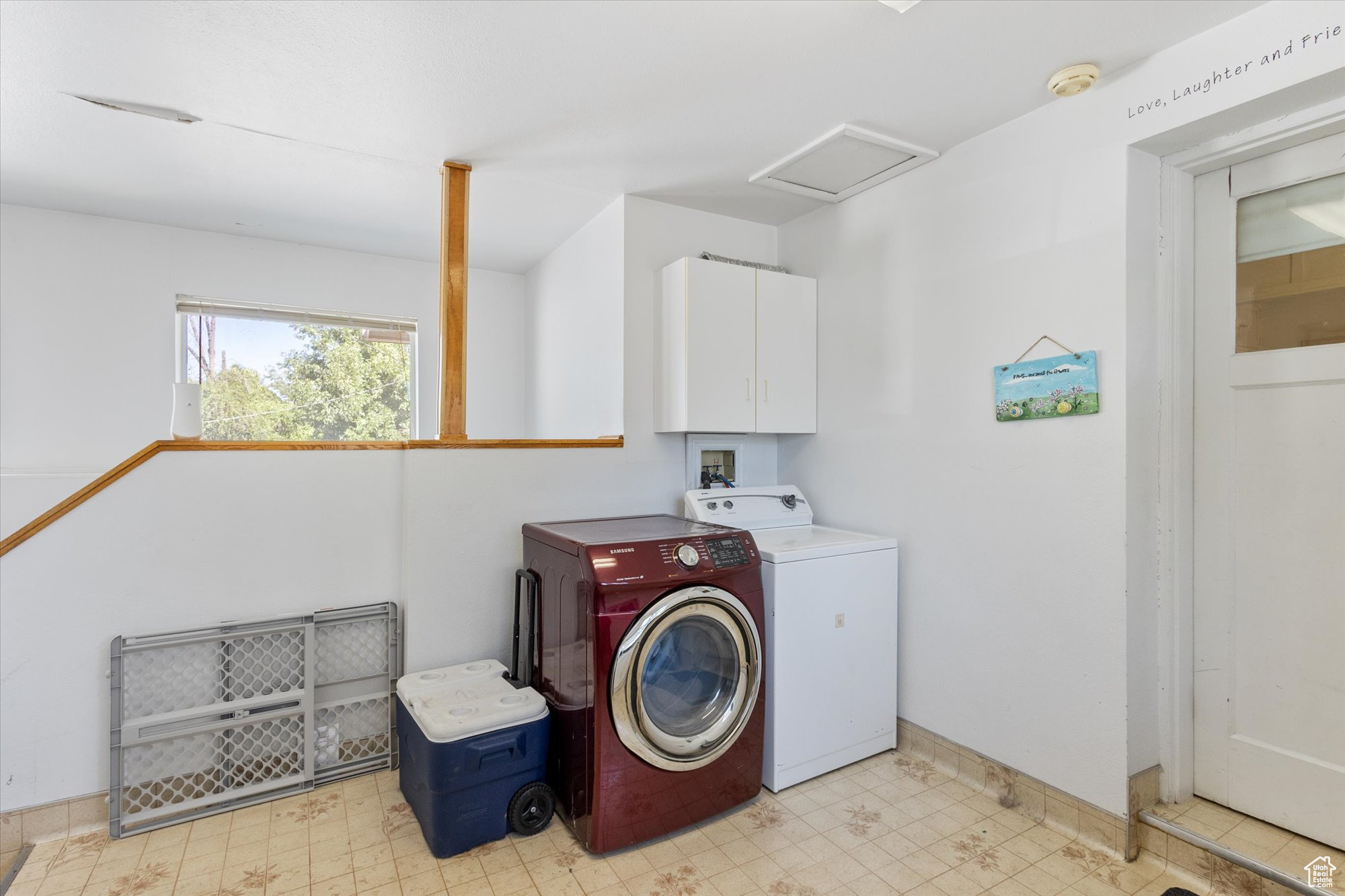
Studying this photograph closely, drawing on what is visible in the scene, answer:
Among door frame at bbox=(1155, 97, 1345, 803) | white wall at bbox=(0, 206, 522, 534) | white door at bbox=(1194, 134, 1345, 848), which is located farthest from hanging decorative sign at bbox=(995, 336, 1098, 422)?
white wall at bbox=(0, 206, 522, 534)

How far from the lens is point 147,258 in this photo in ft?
11.0

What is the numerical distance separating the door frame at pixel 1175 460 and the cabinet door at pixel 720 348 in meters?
1.49

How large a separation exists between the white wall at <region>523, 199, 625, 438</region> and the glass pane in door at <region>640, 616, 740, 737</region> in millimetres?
1155

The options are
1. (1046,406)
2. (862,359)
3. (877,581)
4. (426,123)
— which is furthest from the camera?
(862,359)

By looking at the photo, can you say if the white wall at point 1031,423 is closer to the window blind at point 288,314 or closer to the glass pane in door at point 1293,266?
the glass pane in door at point 1293,266

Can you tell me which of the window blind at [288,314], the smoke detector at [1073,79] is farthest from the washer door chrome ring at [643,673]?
the window blind at [288,314]

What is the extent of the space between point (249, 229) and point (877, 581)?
3602mm

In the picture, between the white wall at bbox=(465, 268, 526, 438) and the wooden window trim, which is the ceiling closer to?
the wooden window trim

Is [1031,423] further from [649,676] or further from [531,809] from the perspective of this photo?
[531,809]

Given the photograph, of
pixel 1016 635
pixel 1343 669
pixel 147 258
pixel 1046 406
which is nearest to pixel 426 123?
pixel 147 258

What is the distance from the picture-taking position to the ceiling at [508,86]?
5.71 ft

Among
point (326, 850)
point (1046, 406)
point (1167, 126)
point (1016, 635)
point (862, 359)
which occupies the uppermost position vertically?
point (1167, 126)

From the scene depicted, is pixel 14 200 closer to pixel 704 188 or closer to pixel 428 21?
pixel 428 21

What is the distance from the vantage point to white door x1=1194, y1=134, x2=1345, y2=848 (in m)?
1.79
